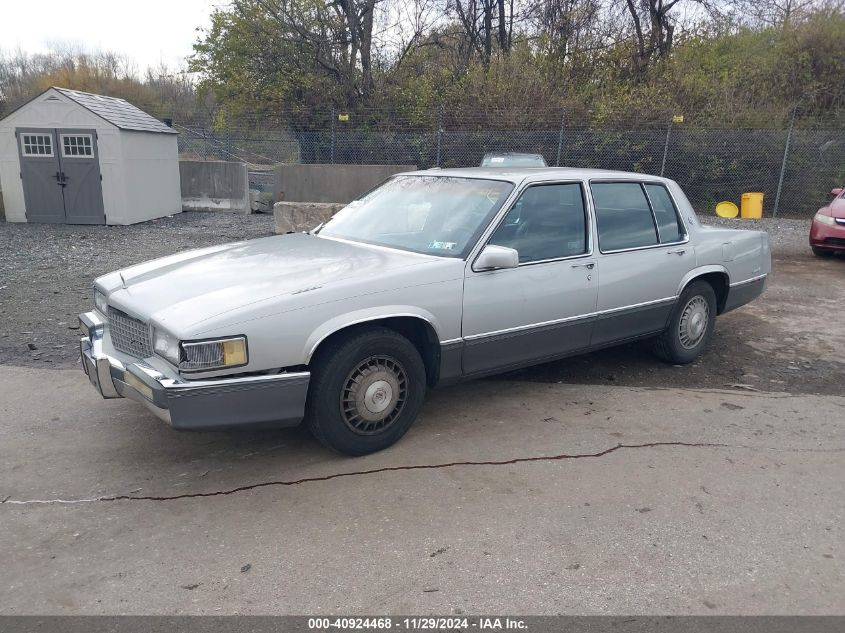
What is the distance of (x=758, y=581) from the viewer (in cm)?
293

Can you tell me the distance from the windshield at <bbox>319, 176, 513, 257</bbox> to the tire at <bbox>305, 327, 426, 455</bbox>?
0.78 meters

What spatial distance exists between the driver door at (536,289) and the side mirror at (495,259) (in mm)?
62

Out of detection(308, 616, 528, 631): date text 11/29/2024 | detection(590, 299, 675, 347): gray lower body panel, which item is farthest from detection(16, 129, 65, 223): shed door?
detection(308, 616, 528, 631): date text 11/29/2024

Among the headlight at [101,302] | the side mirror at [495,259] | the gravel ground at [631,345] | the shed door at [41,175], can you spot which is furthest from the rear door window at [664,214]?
the shed door at [41,175]

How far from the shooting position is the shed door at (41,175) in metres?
14.5

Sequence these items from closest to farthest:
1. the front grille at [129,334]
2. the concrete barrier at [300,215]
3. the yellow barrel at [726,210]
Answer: the front grille at [129,334], the concrete barrier at [300,215], the yellow barrel at [726,210]

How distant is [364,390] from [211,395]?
0.89m

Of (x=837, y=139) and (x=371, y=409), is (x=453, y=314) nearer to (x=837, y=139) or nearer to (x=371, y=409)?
(x=371, y=409)

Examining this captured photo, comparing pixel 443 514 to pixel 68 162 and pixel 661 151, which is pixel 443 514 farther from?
pixel 661 151

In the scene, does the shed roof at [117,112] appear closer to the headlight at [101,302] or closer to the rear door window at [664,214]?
the headlight at [101,302]

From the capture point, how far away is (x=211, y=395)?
3402 mm

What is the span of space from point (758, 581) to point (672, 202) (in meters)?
3.54

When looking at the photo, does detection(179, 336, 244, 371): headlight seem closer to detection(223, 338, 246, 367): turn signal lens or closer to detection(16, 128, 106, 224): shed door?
detection(223, 338, 246, 367): turn signal lens

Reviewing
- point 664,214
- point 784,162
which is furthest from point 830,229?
point 664,214
